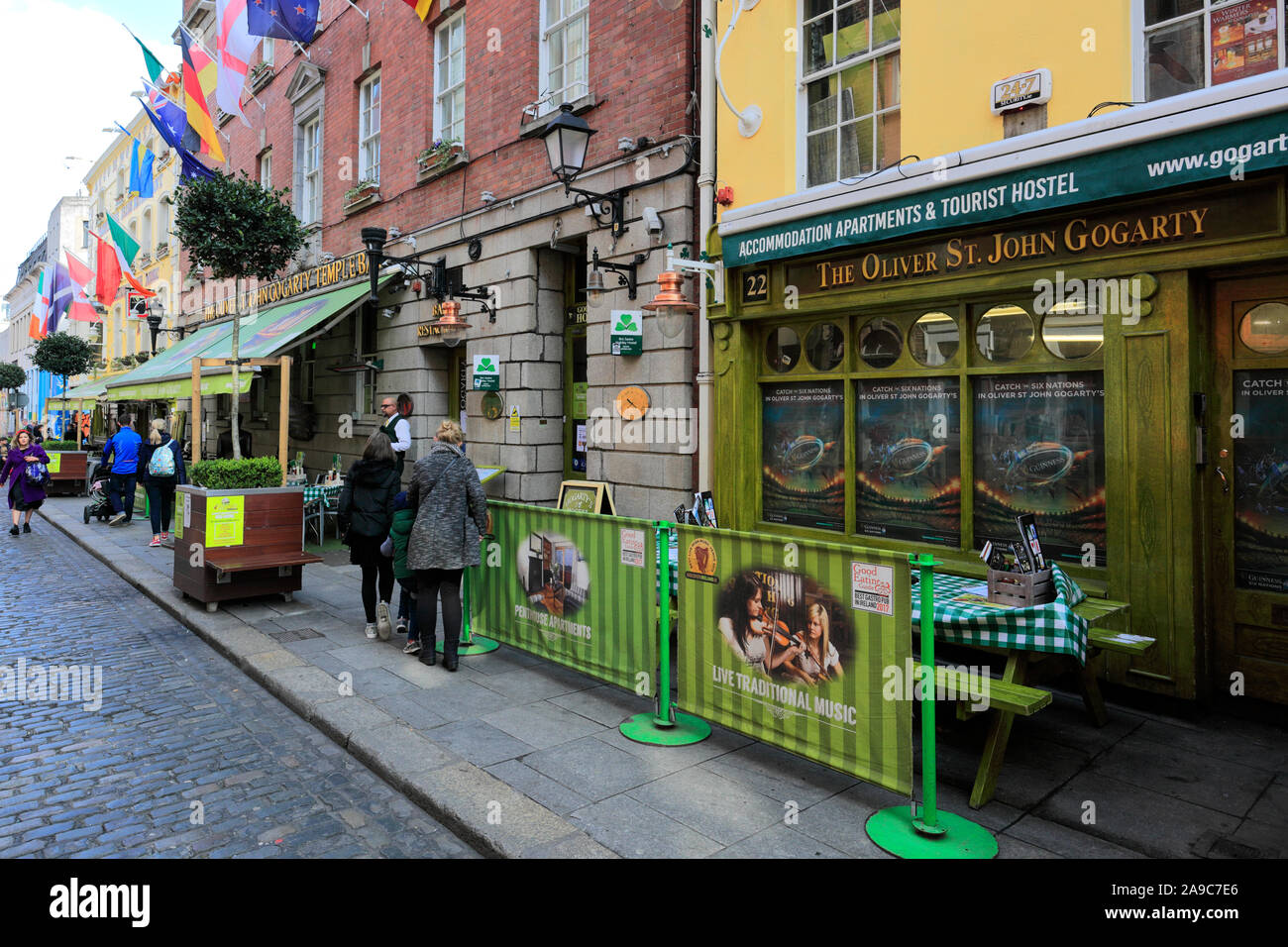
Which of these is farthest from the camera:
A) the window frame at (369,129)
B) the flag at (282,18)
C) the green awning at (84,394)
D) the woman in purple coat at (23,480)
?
the green awning at (84,394)

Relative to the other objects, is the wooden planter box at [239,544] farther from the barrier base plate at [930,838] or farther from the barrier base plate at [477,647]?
the barrier base plate at [930,838]

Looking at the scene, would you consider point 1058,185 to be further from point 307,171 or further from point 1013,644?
point 307,171

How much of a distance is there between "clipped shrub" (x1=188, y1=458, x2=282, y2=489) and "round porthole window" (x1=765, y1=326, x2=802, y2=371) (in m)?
5.31

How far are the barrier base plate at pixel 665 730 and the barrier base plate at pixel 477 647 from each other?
2.02 meters

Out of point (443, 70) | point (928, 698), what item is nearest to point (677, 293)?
point (928, 698)

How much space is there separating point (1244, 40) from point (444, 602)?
21.5 feet

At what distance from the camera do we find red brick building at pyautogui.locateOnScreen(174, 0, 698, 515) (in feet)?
29.0

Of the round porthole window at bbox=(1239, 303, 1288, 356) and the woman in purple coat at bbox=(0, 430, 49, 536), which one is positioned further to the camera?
the woman in purple coat at bbox=(0, 430, 49, 536)

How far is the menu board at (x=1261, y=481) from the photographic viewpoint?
4953 millimetres

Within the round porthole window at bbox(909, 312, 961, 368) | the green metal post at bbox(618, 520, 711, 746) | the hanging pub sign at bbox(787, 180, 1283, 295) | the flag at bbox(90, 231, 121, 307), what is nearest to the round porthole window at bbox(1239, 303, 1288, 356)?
the hanging pub sign at bbox(787, 180, 1283, 295)

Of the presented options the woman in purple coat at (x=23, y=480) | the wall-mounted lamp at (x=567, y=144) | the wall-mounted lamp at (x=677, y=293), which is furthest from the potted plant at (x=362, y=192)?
the wall-mounted lamp at (x=677, y=293)

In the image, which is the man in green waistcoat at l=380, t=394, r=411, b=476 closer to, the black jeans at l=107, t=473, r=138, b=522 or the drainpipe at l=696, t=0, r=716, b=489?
the drainpipe at l=696, t=0, r=716, b=489
